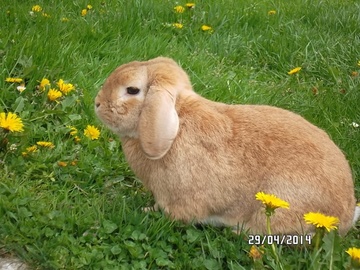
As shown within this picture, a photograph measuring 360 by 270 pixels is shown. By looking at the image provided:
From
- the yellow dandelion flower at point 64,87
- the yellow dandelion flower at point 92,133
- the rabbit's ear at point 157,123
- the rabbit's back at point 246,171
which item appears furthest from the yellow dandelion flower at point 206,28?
the rabbit's ear at point 157,123

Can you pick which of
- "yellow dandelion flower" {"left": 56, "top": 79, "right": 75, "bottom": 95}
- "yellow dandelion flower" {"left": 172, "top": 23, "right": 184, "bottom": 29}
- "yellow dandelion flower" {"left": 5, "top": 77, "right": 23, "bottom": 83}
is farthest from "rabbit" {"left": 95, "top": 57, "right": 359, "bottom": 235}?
"yellow dandelion flower" {"left": 172, "top": 23, "right": 184, "bottom": 29}

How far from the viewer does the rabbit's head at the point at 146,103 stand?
2.88 meters

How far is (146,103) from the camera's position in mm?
2926

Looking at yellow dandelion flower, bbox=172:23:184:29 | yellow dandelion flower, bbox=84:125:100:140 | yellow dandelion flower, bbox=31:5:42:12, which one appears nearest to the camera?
yellow dandelion flower, bbox=84:125:100:140

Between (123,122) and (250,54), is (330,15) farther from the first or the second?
(123,122)

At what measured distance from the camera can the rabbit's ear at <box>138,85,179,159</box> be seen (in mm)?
2867

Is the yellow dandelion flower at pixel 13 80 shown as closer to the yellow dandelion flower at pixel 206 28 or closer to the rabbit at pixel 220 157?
the rabbit at pixel 220 157

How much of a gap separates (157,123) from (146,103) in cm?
12

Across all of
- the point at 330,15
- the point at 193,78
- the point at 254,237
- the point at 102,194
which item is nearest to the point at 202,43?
the point at 193,78

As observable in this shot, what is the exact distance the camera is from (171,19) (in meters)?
5.71

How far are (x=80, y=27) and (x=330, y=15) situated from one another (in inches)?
99.8
